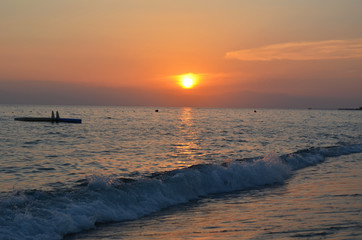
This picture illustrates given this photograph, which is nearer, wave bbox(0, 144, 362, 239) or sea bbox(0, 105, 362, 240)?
sea bbox(0, 105, 362, 240)

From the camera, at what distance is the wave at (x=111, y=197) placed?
10.2 metres

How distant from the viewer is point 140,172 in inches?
773

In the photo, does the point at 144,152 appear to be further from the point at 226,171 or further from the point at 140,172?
the point at 226,171

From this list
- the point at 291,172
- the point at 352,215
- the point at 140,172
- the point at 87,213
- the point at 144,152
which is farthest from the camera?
the point at 144,152

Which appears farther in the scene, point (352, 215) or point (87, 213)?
point (87, 213)

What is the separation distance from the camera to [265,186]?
58.1ft

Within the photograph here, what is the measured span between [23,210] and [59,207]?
110cm

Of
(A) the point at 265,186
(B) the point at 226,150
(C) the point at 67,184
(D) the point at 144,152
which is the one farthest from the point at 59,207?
(B) the point at 226,150

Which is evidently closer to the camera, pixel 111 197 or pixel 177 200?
pixel 111 197

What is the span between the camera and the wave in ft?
33.4

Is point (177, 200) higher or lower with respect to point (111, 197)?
lower

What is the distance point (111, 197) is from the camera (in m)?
13.3

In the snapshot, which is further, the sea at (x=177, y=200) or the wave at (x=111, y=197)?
the wave at (x=111, y=197)

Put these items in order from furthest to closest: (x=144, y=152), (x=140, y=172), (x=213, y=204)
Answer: (x=144, y=152) → (x=140, y=172) → (x=213, y=204)
